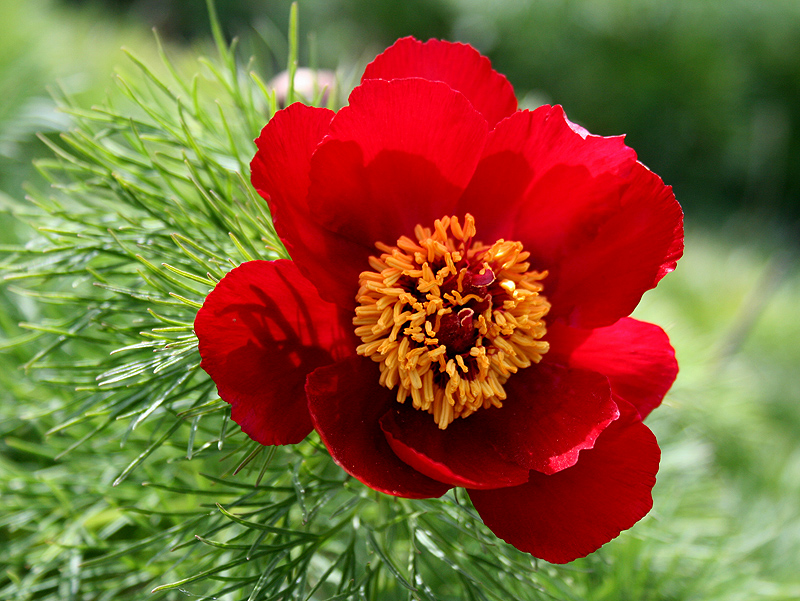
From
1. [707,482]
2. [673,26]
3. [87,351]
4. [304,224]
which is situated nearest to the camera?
[304,224]

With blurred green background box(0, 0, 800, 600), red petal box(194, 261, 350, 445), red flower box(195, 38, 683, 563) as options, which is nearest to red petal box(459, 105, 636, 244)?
red flower box(195, 38, 683, 563)

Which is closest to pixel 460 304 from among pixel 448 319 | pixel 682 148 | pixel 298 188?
pixel 448 319

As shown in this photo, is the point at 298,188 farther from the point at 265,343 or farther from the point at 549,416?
the point at 549,416

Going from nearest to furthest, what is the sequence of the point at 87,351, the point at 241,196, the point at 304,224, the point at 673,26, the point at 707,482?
the point at 304,224 < the point at 241,196 < the point at 87,351 < the point at 707,482 < the point at 673,26

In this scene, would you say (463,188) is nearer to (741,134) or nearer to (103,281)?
(103,281)

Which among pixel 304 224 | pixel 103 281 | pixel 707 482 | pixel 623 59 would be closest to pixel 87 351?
pixel 103 281

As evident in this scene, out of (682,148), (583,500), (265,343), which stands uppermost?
(265,343)

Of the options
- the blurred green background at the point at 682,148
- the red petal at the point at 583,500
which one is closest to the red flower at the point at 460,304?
the red petal at the point at 583,500
